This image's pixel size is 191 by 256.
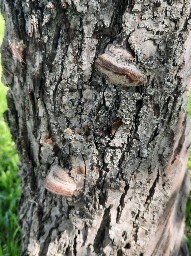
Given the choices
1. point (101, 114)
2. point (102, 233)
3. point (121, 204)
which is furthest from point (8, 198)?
point (101, 114)

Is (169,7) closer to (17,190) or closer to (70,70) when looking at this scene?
(70,70)

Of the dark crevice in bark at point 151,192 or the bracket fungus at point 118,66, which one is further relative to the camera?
the dark crevice in bark at point 151,192

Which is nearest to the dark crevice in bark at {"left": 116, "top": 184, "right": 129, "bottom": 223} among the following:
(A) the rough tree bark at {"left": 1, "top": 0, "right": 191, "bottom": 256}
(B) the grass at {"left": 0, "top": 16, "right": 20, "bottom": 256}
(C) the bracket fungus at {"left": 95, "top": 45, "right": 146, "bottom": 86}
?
(A) the rough tree bark at {"left": 1, "top": 0, "right": 191, "bottom": 256}

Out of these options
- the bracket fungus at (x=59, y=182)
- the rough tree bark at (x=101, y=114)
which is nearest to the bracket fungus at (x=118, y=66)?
the rough tree bark at (x=101, y=114)

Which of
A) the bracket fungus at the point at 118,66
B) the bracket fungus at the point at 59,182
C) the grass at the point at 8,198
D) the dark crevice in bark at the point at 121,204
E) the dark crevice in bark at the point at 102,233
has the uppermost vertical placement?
the bracket fungus at the point at 118,66

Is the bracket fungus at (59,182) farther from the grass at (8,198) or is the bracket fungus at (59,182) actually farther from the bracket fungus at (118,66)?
the grass at (8,198)

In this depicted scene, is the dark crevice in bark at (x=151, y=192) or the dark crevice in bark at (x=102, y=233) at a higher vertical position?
the dark crevice in bark at (x=151, y=192)

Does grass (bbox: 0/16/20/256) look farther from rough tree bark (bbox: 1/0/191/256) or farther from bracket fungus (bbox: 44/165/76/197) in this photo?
bracket fungus (bbox: 44/165/76/197)
